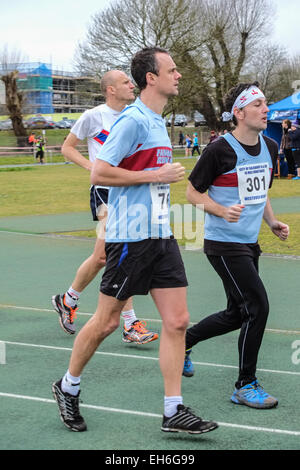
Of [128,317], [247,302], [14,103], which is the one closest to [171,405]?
[247,302]

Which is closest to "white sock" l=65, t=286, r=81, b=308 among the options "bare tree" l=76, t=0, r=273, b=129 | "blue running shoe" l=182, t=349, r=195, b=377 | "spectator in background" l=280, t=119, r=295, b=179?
"blue running shoe" l=182, t=349, r=195, b=377

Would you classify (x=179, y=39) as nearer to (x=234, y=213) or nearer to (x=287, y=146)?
(x=287, y=146)

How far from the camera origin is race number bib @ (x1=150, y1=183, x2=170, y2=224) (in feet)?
13.2

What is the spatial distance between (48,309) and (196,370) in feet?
7.98

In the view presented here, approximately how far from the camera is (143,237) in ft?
13.2

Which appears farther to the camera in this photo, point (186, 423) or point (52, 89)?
point (52, 89)

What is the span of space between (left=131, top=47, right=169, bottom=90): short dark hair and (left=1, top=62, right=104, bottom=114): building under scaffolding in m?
47.4

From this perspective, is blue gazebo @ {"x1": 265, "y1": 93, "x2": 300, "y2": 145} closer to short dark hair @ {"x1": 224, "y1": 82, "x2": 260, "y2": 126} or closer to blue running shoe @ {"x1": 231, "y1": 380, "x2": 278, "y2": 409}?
short dark hair @ {"x1": 224, "y1": 82, "x2": 260, "y2": 126}

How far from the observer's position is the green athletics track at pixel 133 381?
388 centimetres

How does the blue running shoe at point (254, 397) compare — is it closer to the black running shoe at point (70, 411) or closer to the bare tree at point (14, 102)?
the black running shoe at point (70, 411)

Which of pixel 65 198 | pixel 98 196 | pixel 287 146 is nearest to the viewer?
pixel 98 196

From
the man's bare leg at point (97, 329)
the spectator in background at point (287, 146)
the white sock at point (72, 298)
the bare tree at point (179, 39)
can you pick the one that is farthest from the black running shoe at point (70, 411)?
the bare tree at point (179, 39)

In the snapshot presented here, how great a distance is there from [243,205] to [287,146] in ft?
64.6

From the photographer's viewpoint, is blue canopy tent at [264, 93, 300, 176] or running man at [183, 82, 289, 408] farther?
blue canopy tent at [264, 93, 300, 176]
